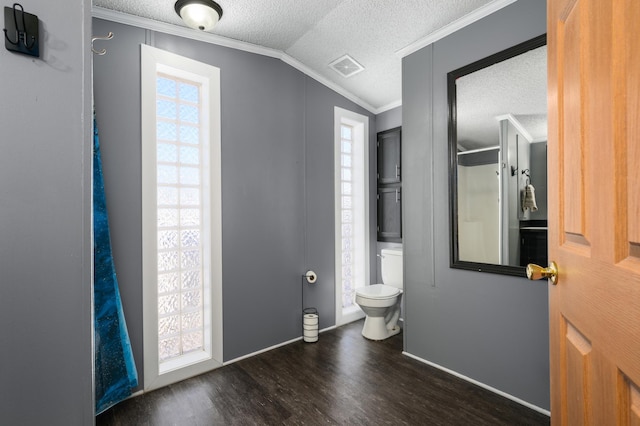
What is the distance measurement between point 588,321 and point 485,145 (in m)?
1.74

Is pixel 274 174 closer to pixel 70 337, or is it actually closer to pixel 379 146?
pixel 379 146

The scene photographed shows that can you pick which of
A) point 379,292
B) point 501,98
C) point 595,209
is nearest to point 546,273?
point 595,209

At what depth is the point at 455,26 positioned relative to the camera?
2314 mm

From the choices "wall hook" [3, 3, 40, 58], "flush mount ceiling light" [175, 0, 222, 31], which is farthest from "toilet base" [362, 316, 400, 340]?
"wall hook" [3, 3, 40, 58]

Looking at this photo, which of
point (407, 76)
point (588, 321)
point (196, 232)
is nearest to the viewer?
point (588, 321)

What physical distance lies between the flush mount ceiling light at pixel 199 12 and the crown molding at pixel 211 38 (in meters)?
0.25

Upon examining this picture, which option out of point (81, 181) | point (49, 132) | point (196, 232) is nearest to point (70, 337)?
point (81, 181)

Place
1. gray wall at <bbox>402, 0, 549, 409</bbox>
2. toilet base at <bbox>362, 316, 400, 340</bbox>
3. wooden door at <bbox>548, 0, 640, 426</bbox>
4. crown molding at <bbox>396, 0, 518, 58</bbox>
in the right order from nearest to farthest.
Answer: wooden door at <bbox>548, 0, 640, 426</bbox> → gray wall at <bbox>402, 0, 549, 409</bbox> → crown molding at <bbox>396, 0, 518, 58</bbox> → toilet base at <bbox>362, 316, 400, 340</bbox>

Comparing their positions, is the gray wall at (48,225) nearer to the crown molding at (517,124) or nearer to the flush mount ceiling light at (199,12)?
the flush mount ceiling light at (199,12)

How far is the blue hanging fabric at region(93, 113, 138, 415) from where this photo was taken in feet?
6.09

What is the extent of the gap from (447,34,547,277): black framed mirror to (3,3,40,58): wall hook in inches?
91.0

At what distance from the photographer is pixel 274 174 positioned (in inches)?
111

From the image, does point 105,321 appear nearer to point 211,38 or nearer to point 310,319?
point 310,319

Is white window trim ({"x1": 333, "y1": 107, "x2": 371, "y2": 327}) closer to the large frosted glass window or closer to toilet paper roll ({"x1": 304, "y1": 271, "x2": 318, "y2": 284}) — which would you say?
toilet paper roll ({"x1": 304, "y1": 271, "x2": 318, "y2": 284})
